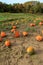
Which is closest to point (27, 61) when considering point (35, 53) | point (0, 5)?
point (35, 53)

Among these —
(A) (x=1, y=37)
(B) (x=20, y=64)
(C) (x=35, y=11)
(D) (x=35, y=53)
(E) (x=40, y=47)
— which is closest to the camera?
(B) (x=20, y=64)

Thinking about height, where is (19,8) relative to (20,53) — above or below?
below

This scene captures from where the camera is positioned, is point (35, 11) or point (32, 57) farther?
point (35, 11)

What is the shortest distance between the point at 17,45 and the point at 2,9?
9.27 metres

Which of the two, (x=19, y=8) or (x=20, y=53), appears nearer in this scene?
(x=20, y=53)

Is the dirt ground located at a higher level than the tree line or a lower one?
higher

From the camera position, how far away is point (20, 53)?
10.0 feet

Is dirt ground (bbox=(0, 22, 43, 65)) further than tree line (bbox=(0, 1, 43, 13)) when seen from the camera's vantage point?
No

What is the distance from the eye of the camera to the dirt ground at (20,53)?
2.79 meters

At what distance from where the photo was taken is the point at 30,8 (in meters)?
12.9

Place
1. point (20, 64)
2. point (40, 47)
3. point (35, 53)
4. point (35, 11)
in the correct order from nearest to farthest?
1. point (20, 64)
2. point (35, 53)
3. point (40, 47)
4. point (35, 11)

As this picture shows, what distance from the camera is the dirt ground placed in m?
2.79

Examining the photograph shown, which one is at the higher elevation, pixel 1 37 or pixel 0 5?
pixel 1 37

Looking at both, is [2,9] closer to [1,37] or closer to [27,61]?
[1,37]
